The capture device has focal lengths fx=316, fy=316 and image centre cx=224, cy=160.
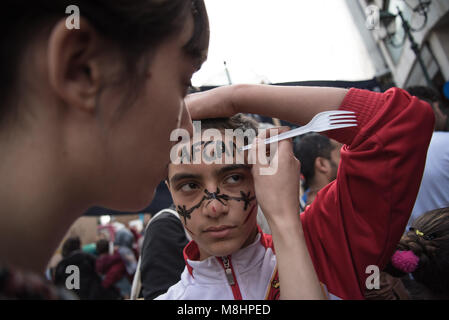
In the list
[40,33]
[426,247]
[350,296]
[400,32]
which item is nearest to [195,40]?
[40,33]

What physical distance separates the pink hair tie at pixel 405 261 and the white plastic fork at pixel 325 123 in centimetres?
84

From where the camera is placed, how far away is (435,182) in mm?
2021

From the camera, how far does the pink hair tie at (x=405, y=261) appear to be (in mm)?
1490

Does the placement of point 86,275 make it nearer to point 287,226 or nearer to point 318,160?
point 318,160

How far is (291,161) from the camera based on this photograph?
106 cm

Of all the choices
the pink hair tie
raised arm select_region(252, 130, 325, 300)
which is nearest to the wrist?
raised arm select_region(252, 130, 325, 300)

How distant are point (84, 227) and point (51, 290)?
22.7ft

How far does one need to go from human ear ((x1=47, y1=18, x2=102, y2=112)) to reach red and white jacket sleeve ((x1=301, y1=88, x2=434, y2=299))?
81cm

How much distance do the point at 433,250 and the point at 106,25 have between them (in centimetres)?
170

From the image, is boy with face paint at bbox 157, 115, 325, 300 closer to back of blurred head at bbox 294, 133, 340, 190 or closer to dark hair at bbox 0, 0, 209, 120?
dark hair at bbox 0, 0, 209, 120

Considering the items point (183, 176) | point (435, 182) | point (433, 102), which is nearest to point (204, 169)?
point (183, 176)

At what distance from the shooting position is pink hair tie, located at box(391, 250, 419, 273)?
4.89 feet

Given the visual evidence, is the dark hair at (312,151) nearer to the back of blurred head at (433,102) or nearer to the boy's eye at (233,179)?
the back of blurred head at (433,102)
